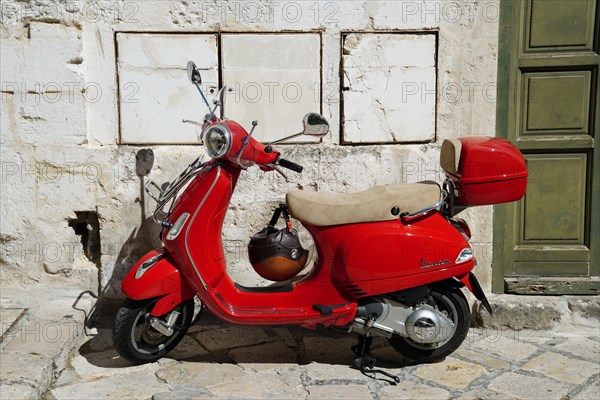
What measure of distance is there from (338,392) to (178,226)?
4.11 feet

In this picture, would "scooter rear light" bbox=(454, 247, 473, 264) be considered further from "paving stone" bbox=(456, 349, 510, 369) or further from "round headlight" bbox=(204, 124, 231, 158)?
"round headlight" bbox=(204, 124, 231, 158)

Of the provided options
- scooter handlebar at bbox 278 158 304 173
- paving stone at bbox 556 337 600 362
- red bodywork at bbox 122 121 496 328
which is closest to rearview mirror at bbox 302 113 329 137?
scooter handlebar at bbox 278 158 304 173

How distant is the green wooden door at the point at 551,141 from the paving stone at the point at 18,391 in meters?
3.03

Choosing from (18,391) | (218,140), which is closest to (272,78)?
(218,140)

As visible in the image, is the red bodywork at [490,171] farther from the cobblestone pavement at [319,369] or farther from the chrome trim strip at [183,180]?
the chrome trim strip at [183,180]

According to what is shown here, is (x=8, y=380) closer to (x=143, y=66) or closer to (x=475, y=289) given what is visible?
(x=143, y=66)

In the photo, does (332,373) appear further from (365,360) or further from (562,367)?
(562,367)

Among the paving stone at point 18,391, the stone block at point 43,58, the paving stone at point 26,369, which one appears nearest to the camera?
the paving stone at point 18,391

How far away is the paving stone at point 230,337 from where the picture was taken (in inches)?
161

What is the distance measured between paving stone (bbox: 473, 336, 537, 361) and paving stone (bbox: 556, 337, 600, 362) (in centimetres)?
21

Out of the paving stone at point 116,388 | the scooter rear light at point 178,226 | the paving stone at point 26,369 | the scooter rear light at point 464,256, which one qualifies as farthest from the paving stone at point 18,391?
the scooter rear light at point 464,256

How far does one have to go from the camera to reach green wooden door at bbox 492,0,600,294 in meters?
4.34

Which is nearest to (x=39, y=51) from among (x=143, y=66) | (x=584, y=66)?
(x=143, y=66)

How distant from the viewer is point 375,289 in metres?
3.59
